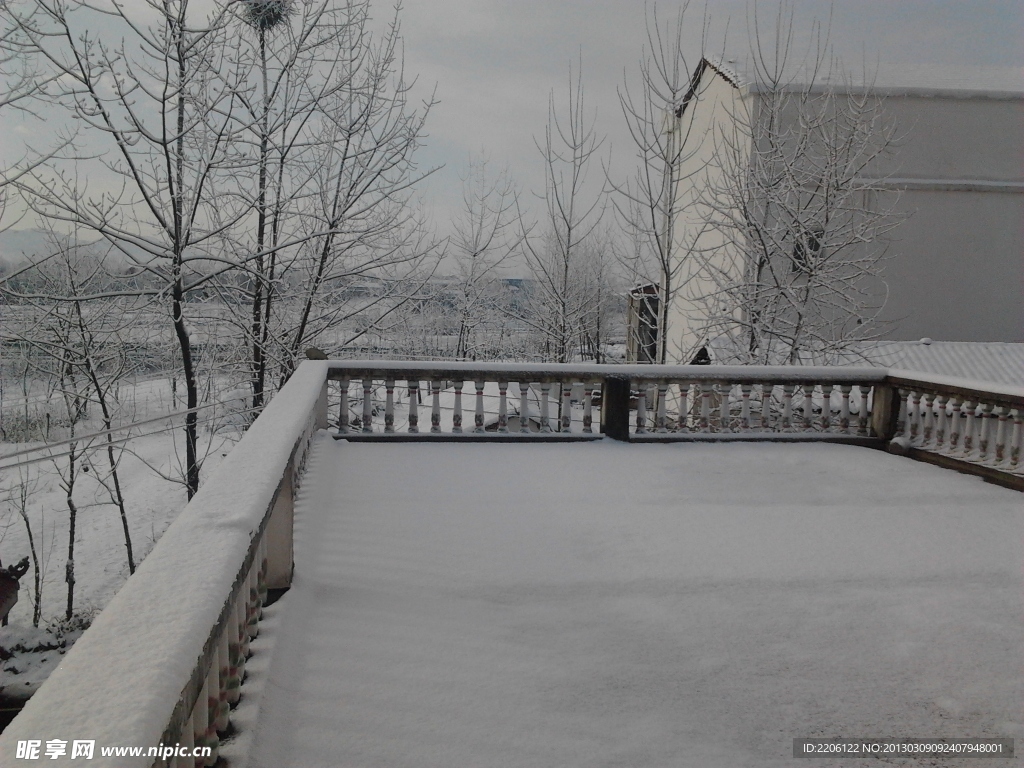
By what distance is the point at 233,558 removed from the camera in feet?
6.59

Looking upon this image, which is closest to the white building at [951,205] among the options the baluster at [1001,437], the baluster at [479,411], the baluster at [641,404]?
the baluster at [641,404]

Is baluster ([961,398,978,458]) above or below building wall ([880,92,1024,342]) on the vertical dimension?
below

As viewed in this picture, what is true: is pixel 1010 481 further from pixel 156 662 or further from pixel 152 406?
pixel 152 406

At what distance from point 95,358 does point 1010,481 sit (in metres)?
19.4

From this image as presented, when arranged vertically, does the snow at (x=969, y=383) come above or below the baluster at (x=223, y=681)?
above

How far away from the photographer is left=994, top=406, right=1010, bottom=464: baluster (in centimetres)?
679

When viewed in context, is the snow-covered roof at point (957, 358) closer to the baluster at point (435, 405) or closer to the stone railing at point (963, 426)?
the stone railing at point (963, 426)

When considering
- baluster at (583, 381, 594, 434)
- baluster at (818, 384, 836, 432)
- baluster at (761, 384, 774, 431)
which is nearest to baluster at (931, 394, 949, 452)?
baluster at (818, 384, 836, 432)

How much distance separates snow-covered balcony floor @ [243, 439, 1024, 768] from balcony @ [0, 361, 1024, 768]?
0.01m

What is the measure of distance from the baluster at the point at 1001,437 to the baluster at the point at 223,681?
6996 mm

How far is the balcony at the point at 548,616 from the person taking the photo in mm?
1933

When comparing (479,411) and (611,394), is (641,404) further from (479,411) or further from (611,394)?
(479,411)

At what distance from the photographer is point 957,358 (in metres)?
18.3

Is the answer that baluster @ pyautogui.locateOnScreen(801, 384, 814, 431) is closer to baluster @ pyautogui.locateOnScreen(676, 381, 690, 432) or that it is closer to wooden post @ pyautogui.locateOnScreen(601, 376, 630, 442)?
baluster @ pyautogui.locateOnScreen(676, 381, 690, 432)
